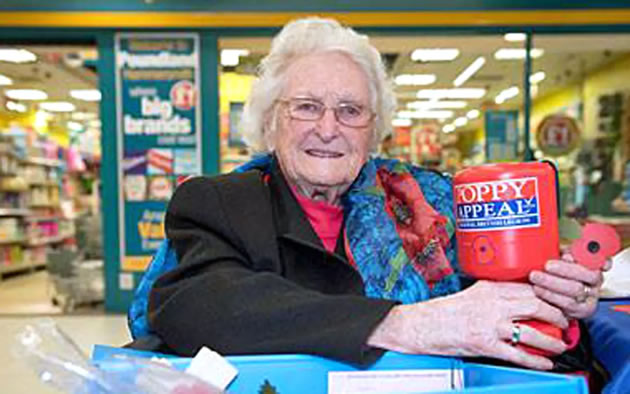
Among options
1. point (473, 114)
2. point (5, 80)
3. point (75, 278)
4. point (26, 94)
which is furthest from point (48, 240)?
point (473, 114)

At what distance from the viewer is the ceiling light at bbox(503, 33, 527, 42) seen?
15.9ft

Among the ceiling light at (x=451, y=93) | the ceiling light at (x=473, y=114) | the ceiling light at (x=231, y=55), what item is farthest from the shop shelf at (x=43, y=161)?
the ceiling light at (x=473, y=114)

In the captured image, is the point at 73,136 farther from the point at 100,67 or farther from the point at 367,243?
the point at 367,243

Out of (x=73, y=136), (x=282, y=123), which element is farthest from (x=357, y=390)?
(x=73, y=136)

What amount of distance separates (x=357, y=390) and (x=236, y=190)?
1.79 ft

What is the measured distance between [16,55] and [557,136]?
5.83 metres

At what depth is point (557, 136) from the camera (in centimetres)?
574

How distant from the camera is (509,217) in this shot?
2.58ft

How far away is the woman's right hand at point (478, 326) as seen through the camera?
0.81 meters

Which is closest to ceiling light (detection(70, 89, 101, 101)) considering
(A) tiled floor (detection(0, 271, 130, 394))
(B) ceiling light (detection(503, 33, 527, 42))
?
(A) tiled floor (detection(0, 271, 130, 394))

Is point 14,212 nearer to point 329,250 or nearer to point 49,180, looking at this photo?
point 49,180

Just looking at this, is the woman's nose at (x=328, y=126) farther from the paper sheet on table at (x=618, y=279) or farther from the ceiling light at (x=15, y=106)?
the ceiling light at (x=15, y=106)

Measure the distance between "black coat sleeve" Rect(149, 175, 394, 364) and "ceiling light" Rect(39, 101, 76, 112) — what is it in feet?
31.5

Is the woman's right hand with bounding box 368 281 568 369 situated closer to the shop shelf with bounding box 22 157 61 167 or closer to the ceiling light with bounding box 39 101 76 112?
the shop shelf with bounding box 22 157 61 167
